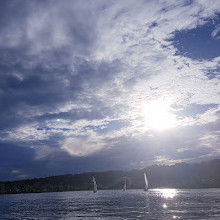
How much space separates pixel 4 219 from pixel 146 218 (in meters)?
46.5

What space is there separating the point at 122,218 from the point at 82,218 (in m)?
13.1

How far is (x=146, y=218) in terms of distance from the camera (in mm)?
84938

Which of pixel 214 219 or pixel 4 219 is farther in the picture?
pixel 4 219

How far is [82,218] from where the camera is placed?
301 feet

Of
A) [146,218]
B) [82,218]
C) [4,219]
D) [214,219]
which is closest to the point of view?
[214,219]

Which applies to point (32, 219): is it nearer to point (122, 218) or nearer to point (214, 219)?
point (122, 218)

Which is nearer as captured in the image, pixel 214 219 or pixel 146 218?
pixel 214 219

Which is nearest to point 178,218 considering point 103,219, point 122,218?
point 122,218

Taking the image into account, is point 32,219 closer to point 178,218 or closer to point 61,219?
point 61,219

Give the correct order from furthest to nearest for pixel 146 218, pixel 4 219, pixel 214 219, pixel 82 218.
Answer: pixel 4 219 → pixel 82 218 → pixel 146 218 → pixel 214 219

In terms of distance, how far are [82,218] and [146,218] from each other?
19.9 metres

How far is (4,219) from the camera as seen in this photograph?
98.1 m

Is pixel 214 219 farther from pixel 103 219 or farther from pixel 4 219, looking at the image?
pixel 4 219

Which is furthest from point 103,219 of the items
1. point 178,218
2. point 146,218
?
point 178,218
